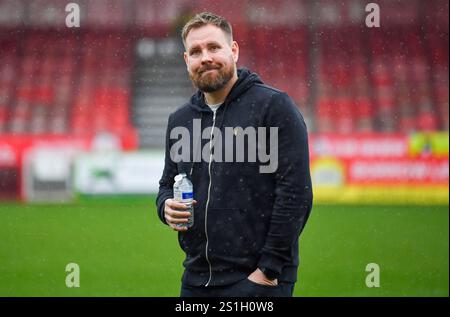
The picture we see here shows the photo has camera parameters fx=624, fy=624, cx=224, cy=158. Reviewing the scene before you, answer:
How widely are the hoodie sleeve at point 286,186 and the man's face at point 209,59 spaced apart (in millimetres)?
202

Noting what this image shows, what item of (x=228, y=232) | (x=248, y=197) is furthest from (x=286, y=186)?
(x=228, y=232)

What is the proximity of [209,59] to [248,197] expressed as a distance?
47 centimetres

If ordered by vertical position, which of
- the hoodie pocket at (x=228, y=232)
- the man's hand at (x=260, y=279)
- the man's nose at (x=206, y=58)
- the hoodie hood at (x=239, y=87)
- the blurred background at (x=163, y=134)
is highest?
the blurred background at (x=163, y=134)

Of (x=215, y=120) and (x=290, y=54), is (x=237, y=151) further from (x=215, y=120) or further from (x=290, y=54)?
(x=290, y=54)

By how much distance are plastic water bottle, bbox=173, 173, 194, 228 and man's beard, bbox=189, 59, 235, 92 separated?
0.31 m

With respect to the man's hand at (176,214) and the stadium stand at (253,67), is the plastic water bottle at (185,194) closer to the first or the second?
the man's hand at (176,214)

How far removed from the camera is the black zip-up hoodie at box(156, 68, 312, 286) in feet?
6.50

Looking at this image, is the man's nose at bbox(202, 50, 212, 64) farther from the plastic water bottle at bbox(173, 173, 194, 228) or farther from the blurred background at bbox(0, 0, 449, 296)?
the blurred background at bbox(0, 0, 449, 296)

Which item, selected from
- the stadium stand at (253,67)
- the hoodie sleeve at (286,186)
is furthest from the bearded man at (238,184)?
the stadium stand at (253,67)

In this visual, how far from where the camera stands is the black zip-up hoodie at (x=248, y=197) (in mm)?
1981

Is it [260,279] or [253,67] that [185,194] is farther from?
[253,67]

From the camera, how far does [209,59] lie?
6.66ft

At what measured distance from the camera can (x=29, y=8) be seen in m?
13.1

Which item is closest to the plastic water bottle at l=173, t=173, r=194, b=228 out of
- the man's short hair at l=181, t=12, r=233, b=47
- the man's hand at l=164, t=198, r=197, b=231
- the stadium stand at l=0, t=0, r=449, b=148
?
the man's hand at l=164, t=198, r=197, b=231
